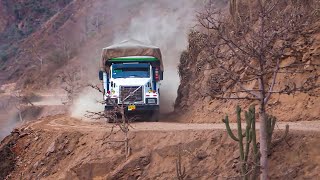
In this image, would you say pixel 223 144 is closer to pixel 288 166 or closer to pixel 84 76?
pixel 288 166

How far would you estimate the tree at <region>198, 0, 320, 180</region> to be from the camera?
11.0 meters

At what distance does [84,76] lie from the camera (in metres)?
62.1

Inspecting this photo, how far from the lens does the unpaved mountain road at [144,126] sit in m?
15.6

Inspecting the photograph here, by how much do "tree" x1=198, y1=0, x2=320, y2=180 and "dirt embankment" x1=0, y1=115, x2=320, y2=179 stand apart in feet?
4.75

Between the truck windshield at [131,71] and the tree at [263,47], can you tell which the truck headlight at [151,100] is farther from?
the tree at [263,47]

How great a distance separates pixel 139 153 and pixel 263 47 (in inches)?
264

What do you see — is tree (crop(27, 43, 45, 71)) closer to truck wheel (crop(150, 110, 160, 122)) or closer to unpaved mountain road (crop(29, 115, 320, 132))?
unpaved mountain road (crop(29, 115, 320, 132))

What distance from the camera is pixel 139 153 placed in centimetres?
1634

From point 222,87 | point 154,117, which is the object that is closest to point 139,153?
point 222,87

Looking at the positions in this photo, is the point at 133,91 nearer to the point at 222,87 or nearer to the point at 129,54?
the point at 129,54

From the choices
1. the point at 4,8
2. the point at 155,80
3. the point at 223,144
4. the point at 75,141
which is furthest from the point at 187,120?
the point at 4,8

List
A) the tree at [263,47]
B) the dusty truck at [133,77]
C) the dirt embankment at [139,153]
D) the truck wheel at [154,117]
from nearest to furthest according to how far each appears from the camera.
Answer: the tree at [263,47] → the dirt embankment at [139,153] → the dusty truck at [133,77] → the truck wheel at [154,117]

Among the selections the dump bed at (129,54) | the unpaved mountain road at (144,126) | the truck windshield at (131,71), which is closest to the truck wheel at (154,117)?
the unpaved mountain road at (144,126)

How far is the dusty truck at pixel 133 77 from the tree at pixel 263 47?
292cm
